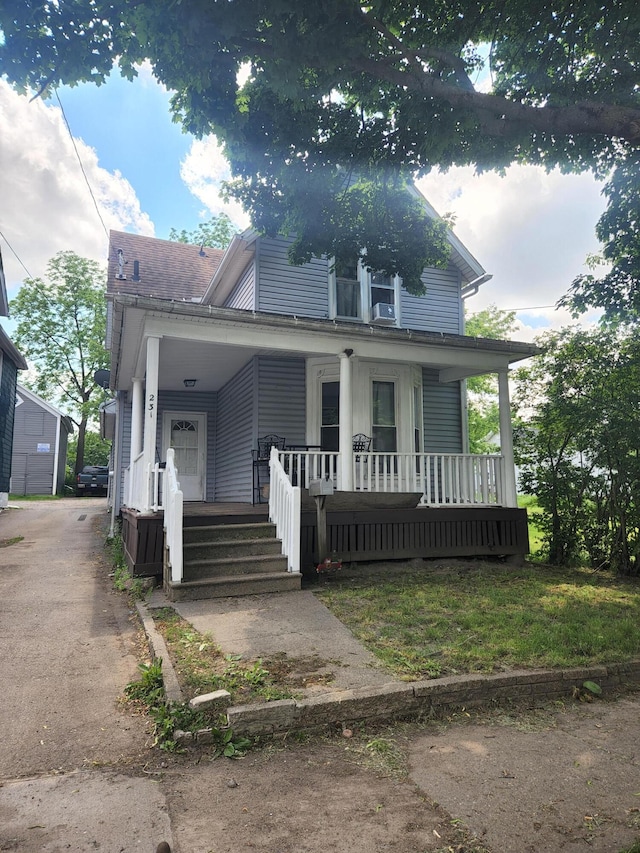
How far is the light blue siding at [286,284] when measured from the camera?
1098 centimetres

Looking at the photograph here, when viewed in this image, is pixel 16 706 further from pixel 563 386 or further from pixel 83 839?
pixel 563 386

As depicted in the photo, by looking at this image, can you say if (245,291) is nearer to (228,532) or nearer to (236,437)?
(236,437)

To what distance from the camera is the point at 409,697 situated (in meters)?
3.69

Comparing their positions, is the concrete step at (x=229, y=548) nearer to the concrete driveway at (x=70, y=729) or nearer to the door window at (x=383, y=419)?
the concrete driveway at (x=70, y=729)

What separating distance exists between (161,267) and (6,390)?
873cm

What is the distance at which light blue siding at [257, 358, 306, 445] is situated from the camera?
10.3 m

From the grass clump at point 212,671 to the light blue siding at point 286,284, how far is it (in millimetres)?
7371

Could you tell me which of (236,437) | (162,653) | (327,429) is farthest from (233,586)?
(236,437)

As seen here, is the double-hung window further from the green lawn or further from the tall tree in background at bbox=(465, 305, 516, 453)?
the tall tree in background at bbox=(465, 305, 516, 453)

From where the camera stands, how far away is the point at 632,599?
23.0 feet

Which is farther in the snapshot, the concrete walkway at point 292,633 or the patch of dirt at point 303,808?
the concrete walkway at point 292,633

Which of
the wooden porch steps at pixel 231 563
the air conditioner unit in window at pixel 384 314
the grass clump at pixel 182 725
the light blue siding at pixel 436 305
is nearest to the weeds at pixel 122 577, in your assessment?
the wooden porch steps at pixel 231 563

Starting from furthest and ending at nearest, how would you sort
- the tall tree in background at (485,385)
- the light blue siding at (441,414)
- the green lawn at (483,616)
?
the tall tree in background at (485,385)
the light blue siding at (441,414)
the green lawn at (483,616)

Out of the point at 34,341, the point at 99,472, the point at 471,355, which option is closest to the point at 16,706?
the point at 471,355
